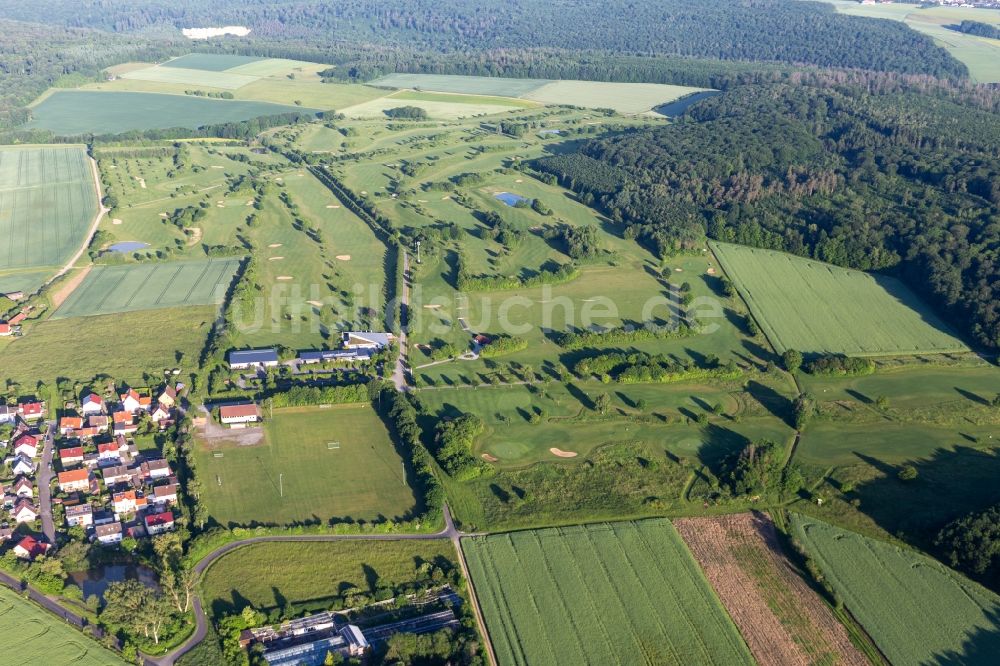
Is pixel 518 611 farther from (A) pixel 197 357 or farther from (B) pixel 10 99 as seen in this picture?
(B) pixel 10 99

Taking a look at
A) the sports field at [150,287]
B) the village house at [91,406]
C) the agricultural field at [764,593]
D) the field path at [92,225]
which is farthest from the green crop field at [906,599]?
the field path at [92,225]

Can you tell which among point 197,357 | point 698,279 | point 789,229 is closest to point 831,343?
point 698,279

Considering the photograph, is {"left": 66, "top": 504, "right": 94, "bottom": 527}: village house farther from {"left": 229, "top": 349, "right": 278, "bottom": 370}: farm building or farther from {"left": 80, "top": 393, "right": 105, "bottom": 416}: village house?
{"left": 229, "top": 349, "right": 278, "bottom": 370}: farm building


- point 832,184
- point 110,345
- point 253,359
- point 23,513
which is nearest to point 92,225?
point 110,345

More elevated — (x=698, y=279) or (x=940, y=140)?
(x=940, y=140)

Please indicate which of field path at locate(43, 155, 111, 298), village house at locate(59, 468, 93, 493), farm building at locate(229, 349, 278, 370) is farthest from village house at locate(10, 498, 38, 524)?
field path at locate(43, 155, 111, 298)

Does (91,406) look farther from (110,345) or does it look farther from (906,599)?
(906,599)
